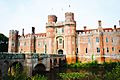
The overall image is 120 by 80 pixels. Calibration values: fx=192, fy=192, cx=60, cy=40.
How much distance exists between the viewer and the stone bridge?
88.2 ft

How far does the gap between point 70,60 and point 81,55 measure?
3209 millimetres

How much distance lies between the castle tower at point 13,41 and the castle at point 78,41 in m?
8.10

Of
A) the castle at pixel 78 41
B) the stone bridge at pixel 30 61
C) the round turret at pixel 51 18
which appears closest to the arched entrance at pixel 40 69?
the stone bridge at pixel 30 61

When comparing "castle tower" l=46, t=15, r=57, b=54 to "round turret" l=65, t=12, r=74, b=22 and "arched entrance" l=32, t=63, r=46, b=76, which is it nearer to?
"round turret" l=65, t=12, r=74, b=22

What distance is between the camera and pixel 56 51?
168ft

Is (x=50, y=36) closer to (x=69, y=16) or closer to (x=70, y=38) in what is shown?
(x=70, y=38)

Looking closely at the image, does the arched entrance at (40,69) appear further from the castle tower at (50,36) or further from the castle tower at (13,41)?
the castle tower at (13,41)

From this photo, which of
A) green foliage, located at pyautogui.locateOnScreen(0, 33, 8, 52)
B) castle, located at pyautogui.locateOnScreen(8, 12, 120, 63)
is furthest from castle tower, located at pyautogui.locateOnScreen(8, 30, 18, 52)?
green foliage, located at pyautogui.locateOnScreen(0, 33, 8, 52)

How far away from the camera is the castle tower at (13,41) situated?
57688 mm

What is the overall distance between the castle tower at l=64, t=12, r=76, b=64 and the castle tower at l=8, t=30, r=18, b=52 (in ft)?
57.9

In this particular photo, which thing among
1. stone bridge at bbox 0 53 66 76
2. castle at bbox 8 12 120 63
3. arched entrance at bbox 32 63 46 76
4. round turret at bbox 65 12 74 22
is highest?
round turret at bbox 65 12 74 22

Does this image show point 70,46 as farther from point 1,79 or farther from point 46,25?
point 1,79

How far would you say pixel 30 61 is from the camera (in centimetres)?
3256

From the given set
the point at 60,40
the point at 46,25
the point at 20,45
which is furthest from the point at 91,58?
the point at 20,45
